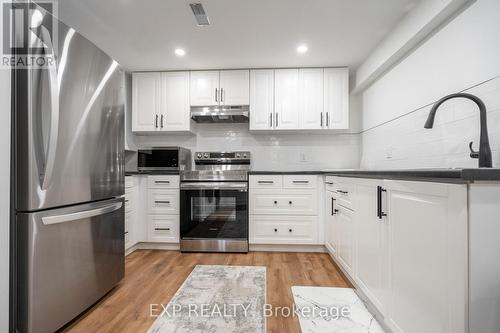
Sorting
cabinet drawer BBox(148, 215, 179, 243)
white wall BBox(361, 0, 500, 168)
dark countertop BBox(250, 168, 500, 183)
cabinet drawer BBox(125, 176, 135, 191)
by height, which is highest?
white wall BBox(361, 0, 500, 168)

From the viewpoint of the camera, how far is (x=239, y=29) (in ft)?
7.21

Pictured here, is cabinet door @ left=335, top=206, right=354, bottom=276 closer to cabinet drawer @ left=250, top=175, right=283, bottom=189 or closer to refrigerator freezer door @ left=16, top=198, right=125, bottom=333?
cabinet drawer @ left=250, top=175, right=283, bottom=189

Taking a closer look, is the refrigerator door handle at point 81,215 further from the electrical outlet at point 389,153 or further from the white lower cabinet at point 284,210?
the electrical outlet at point 389,153

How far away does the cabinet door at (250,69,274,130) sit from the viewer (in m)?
3.05

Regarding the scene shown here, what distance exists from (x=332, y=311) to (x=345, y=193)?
0.90m

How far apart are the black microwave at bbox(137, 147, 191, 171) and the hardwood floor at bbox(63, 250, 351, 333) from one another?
1.03 meters

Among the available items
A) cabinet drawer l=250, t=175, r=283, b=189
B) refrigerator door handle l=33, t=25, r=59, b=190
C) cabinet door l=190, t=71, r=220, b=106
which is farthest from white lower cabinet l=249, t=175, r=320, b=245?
refrigerator door handle l=33, t=25, r=59, b=190

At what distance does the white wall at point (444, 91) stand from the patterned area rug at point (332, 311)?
3.82 feet

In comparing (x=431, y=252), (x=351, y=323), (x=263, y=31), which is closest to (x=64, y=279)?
(x=351, y=323)

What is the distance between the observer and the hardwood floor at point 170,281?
58.2 inches

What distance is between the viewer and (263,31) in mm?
2229

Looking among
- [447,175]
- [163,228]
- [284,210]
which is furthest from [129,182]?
[447,175]

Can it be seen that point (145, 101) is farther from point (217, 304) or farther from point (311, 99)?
point (217, 304)

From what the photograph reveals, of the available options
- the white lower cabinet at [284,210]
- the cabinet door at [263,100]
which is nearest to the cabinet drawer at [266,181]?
the white lower cabinet at [284,210]
